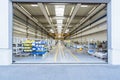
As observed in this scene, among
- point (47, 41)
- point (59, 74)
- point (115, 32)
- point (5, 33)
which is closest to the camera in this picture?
point (59, 74)

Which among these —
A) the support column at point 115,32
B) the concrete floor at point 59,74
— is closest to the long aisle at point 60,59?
the support column at point 115,32

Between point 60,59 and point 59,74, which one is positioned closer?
point 59,74

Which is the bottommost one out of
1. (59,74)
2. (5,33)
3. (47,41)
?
(59,74)

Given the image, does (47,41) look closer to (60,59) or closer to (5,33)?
(60,59)

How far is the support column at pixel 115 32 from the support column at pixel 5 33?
5078 mm

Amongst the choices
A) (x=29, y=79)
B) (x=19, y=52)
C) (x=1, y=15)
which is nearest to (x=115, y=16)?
(x=29, y=79)

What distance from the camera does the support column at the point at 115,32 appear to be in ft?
23.1

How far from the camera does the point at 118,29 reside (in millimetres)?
7086

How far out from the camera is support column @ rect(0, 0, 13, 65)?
22.7ft

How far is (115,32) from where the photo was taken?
707 centimetres

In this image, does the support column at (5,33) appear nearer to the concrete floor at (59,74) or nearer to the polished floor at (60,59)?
the concrete floor at (59,74)

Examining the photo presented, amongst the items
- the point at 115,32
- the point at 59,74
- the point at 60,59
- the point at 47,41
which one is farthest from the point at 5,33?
the point at 47,41

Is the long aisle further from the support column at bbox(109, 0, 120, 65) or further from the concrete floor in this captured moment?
the concrete floor

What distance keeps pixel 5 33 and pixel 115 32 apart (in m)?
5.38
